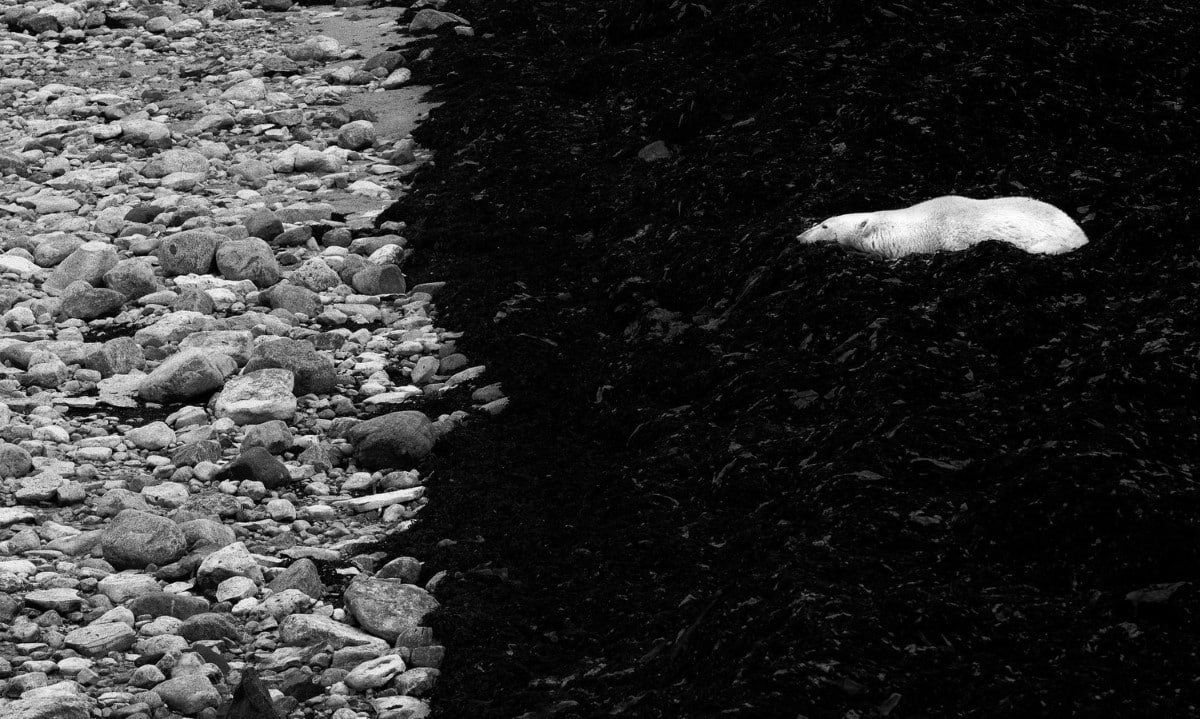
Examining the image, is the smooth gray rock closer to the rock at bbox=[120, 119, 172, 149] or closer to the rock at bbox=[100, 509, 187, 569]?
the rock at bbox=[100, 509, 187, 569]

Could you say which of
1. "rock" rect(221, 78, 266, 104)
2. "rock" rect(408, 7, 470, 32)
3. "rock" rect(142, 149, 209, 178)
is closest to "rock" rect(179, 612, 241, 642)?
"rock" rect(142, 149, 209, 178)

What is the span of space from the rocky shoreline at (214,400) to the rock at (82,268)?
0.01 metres

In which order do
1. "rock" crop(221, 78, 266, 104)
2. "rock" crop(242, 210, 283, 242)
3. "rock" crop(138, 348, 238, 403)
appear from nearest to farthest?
1. "rock" crop(138, 348, 238, 403)
2. "rock" crop(242, 210, 283, 242)
3. "rock" crop(221, 78, 266, 104)

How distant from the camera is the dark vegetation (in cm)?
343

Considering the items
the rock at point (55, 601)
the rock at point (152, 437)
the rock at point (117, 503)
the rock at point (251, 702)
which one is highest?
the rock at point (251, 702)

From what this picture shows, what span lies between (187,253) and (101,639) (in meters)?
3.84

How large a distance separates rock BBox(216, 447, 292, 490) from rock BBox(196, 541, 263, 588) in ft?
2.23

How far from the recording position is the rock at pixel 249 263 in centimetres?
731

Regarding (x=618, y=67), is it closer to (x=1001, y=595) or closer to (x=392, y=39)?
(x=392, y=39)

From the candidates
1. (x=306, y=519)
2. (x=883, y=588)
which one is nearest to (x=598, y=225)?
(x=306, y=519)

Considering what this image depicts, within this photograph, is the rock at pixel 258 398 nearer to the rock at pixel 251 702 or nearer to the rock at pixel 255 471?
the rock at pixel 255 471

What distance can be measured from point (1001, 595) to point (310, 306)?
4.72m

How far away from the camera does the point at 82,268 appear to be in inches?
288

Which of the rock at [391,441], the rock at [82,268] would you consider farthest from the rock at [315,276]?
the rock at [391,441]
